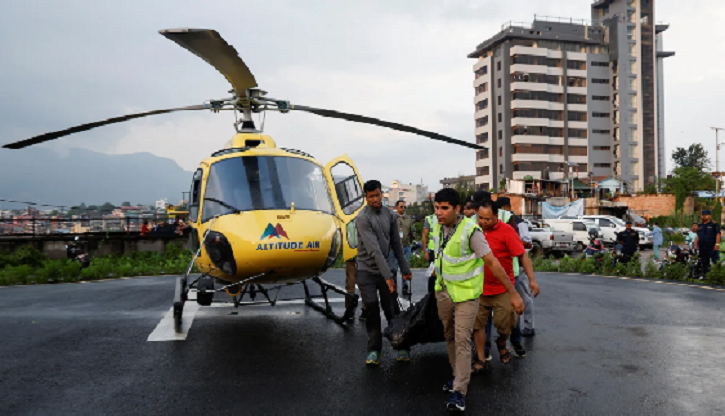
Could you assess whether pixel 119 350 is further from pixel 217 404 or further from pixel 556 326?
pixel 556 326

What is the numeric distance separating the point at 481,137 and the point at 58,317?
8010cm

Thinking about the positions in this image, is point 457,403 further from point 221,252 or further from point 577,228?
point 577,228

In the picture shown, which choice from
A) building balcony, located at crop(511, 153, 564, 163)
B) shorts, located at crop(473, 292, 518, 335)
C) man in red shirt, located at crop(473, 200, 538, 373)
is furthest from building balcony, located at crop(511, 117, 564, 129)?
shorts, located at crop(473, 292, 518, 335)

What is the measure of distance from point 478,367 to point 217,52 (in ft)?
16.0

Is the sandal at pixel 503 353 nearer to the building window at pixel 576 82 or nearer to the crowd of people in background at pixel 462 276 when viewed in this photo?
the crowd of people in background at pixel 462 276

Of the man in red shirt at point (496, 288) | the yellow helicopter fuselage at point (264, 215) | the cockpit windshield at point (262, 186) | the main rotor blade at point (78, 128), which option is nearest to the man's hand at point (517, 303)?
the man in red shirt at point (496, 288)

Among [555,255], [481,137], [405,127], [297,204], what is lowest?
[555,255]

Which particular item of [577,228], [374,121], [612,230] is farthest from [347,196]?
[612,230]

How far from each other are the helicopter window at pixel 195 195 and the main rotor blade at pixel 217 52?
1.43 metres

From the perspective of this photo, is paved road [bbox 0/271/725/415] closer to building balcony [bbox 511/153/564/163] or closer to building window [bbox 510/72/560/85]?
building balcony [bbox 511/153/564/163]

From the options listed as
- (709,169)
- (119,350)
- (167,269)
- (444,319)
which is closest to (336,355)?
(444,319)

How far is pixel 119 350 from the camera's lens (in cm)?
725

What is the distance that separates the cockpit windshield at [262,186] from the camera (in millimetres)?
7902

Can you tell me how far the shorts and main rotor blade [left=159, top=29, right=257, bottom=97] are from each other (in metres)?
4.25
